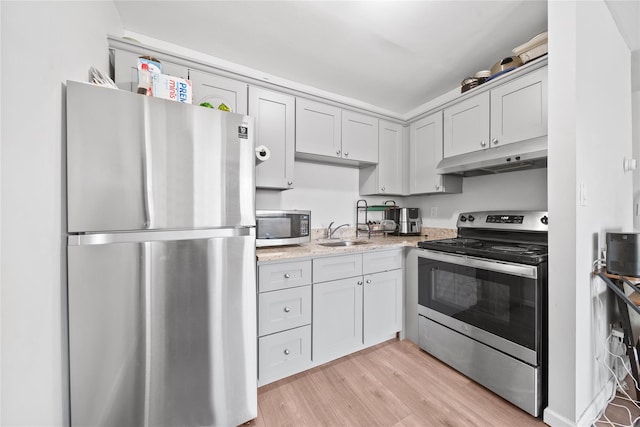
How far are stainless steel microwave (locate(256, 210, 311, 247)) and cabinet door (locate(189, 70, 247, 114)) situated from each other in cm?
82

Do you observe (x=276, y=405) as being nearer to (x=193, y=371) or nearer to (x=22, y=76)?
(x=193, y=371)

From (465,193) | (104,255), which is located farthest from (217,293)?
(465,193)

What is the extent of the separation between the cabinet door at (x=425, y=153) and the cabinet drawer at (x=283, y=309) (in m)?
1.64

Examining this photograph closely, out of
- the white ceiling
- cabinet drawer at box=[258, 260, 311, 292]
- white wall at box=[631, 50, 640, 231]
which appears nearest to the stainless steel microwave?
cabinet drawer at box=[258, 260, 311, 292]

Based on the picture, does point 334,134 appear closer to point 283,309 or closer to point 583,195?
point 283,309

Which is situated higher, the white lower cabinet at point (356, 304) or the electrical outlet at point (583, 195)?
the electrical outlet at point (583, 195)

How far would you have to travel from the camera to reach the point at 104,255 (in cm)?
96

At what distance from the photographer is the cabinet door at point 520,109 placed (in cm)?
159

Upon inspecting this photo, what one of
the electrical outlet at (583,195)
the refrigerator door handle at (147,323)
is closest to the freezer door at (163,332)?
the refrigerator door handle at (147,323)

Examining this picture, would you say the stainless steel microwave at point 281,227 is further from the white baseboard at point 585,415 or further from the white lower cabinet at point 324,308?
the white baseboard at point 585,415

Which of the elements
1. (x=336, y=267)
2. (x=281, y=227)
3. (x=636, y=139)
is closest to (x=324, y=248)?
(x=336, y=267)

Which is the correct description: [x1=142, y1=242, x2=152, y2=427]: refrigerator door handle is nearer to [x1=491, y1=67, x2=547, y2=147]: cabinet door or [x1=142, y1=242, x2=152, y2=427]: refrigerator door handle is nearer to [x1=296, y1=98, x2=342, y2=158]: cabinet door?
[x1=296, y1=98, x2=342, y2=158]: cabinet door

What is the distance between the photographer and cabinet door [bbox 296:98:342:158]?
2.05 metres

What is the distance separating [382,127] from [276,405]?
253 cm
